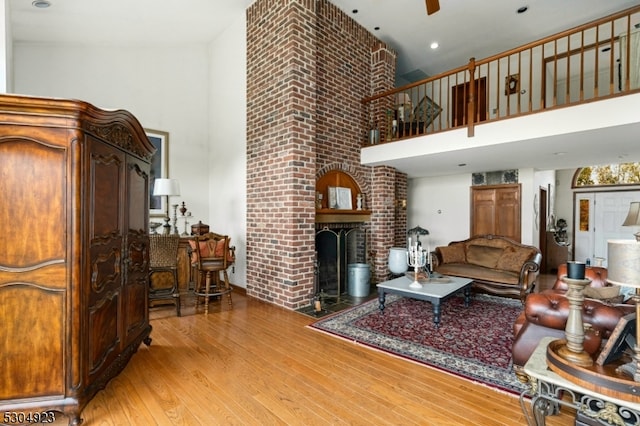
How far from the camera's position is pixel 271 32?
4.32m

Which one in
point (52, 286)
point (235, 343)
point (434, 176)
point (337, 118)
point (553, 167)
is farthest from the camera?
point (434, 176)

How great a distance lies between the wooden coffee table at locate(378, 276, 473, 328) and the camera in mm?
3369

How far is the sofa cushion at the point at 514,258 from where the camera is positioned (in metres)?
4.75

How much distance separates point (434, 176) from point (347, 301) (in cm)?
433

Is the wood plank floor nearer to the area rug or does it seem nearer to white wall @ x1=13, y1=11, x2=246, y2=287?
the area rug

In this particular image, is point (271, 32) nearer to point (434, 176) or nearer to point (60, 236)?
point (60, 236)

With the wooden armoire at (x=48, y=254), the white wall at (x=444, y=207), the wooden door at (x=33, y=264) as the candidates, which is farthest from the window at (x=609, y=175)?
the wooden door at (x=33, y=264)

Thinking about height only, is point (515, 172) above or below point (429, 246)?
above

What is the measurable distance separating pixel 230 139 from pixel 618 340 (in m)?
5.14

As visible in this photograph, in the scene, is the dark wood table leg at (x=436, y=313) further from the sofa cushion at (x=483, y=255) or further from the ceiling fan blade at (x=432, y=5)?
the ceiling fan blade at (x=432, y=5)

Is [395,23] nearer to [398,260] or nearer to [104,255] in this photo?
[398,260]

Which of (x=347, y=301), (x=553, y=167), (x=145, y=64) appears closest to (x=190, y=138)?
(x=145, y=64)

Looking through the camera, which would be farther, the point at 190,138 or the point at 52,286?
the point at 190,138

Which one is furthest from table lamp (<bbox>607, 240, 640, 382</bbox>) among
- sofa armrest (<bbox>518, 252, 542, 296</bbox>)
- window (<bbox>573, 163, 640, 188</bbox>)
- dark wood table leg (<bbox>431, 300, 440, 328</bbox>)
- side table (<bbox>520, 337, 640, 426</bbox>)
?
window (<bbox>573, 163, 640, 188</bbox>)
